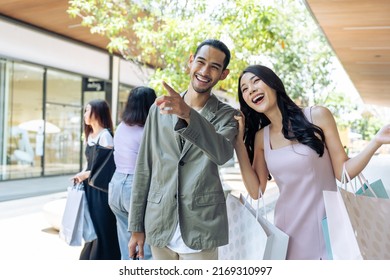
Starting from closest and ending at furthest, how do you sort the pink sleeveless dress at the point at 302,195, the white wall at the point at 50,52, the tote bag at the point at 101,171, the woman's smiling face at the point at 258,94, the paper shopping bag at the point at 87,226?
the pink sleeveless dress at the point at 302,195
the woman's smiling face at the point at 258,94
the tote bag at the point at 101,171
the paper shopping bag at the point at 87,226
the white wall at the point at 50,52

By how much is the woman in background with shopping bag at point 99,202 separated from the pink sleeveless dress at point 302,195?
90.7 inches

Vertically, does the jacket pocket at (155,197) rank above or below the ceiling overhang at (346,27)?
below

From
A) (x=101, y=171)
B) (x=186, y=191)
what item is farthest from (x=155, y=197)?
(x=101, y=171)

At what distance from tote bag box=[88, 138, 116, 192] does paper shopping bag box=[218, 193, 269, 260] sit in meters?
2.01

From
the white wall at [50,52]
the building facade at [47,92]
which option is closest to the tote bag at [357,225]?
the building facade at [47,92]

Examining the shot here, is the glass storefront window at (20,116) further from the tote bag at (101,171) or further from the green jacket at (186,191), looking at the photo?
the green jacket at (186,191)

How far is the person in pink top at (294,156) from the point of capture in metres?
1.52

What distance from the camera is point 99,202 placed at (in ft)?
12.2

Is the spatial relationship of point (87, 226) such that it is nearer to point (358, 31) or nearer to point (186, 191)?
point (186, 191)

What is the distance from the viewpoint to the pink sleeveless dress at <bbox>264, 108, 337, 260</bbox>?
59.6 inches

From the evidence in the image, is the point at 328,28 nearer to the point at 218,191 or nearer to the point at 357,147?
the point at 218,191

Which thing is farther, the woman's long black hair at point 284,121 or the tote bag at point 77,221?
the tote bag at point 77,221

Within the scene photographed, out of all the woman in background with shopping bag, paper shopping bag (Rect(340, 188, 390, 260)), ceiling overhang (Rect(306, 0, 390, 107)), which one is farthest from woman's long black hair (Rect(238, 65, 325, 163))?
ceiling overhang (Rect(306, 0, 390, 107))

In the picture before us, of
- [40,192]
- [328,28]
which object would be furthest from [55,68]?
[328,28]
